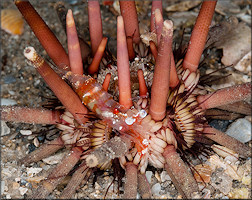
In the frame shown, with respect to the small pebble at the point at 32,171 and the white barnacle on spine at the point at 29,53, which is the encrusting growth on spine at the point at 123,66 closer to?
the white barnacle on spine at the point at 29,53

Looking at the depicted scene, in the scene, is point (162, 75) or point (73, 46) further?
point (73, 46)

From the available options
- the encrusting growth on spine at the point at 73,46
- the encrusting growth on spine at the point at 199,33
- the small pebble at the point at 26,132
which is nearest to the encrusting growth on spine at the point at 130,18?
the encrusting growth on spine at the point at 199,33

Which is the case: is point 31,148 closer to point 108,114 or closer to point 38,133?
point 38,133

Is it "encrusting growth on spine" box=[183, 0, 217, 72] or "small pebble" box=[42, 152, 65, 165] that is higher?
"encrusting growth on spine" box=[183, 0, 217, 72]

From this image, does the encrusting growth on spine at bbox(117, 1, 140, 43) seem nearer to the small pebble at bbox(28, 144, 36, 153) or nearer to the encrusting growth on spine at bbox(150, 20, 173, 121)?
the encrusting growth on spine at bbox(150, 20, 173, 121)

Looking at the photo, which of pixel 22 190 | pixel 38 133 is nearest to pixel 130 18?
pixel 38 133

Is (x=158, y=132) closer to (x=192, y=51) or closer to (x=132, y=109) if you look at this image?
(x=132, y=109)

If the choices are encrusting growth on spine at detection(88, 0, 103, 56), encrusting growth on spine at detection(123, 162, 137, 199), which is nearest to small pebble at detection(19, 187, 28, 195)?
encrusting growth on spine at detection(123, 162, 137, 199)
